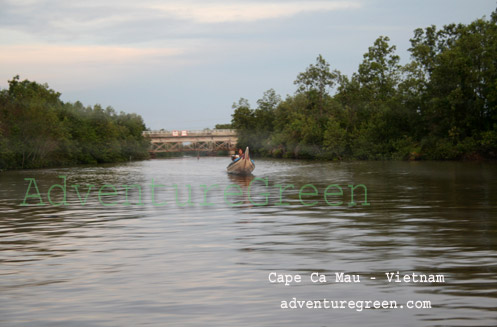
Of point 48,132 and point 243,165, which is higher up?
point 48,132

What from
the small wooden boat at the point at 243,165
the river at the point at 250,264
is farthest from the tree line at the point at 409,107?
the river at the point at 250,264

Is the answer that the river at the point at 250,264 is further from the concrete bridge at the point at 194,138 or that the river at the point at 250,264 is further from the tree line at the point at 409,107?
the concrete bridge at the point at 194,138

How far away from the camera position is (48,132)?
8412cm

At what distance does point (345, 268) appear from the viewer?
38.8ft

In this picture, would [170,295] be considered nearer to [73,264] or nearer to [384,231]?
[73,264]

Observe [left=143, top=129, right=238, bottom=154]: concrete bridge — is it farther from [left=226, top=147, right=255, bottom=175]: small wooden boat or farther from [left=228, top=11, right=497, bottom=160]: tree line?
[left=226, top=147, right=255, bottom=175]: small wooden boat

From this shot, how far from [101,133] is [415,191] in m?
Result: 94.8

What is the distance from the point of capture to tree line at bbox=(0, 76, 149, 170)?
7856 centimetres

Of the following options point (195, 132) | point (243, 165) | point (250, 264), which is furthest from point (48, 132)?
point (195, 132)

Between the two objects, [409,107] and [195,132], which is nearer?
[409,107]

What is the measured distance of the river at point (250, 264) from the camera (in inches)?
354

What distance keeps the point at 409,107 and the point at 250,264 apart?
3147 inches

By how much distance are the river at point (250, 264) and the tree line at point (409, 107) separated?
56.0m

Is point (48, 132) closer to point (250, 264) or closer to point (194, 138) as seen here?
point (250, 264)
